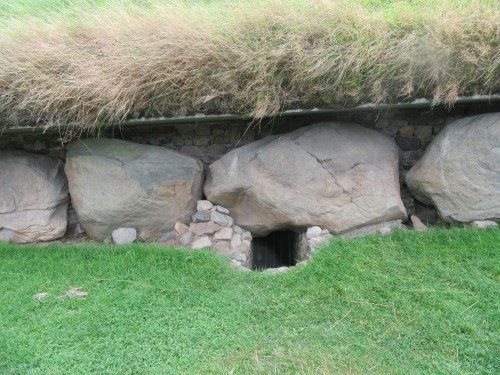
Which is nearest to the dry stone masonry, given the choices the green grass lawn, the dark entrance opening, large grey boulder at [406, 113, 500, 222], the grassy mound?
large grey boulder at [406, 113, 500, 222]

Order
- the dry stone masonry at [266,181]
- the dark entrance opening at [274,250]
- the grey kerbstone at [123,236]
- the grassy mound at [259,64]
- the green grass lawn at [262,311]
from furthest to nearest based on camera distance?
1. the dark entrance opening at [274,250]
2. the grey kerbstone at [123,236]
3. the dry stone masonry at [266,181]
4. the grassy mound at [259,64]
5. the green grass lawn at [262,311]

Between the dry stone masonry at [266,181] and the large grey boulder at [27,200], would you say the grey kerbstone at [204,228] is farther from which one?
the large grey boulder at [27,200]

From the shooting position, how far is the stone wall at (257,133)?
143 inches

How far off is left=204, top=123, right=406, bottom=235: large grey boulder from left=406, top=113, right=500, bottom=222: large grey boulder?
325mm

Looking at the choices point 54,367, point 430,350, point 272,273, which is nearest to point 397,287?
point 430,350

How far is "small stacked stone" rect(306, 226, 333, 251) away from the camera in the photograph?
338cm

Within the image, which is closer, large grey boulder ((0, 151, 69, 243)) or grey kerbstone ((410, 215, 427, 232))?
grey kerbstone ((410, 215, 427, 232))

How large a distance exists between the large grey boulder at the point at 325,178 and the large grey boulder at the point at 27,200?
1.71m

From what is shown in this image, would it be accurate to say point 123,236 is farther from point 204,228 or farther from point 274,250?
point 274,250

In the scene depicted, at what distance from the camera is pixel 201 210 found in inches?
146

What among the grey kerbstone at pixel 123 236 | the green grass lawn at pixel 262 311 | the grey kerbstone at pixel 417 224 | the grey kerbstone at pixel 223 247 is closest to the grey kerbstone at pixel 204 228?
the grey kerbstone at pixel 223 247

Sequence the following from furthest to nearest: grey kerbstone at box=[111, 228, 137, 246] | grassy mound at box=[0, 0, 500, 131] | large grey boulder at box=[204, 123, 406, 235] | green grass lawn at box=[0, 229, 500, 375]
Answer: grey kerbstone at box=[111, 228, 137, 246] < large grey boulder at box=[204, 123, 406, 235] < grassy mound at box=[0, 0, 500, 131] < green grass lawn at box=[0, 229, 500, 375]

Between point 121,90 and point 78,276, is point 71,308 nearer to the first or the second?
point 78,276

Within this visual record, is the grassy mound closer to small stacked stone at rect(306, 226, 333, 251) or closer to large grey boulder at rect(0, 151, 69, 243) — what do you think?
large grey boulder at rect(0, 151, 69, 243)
